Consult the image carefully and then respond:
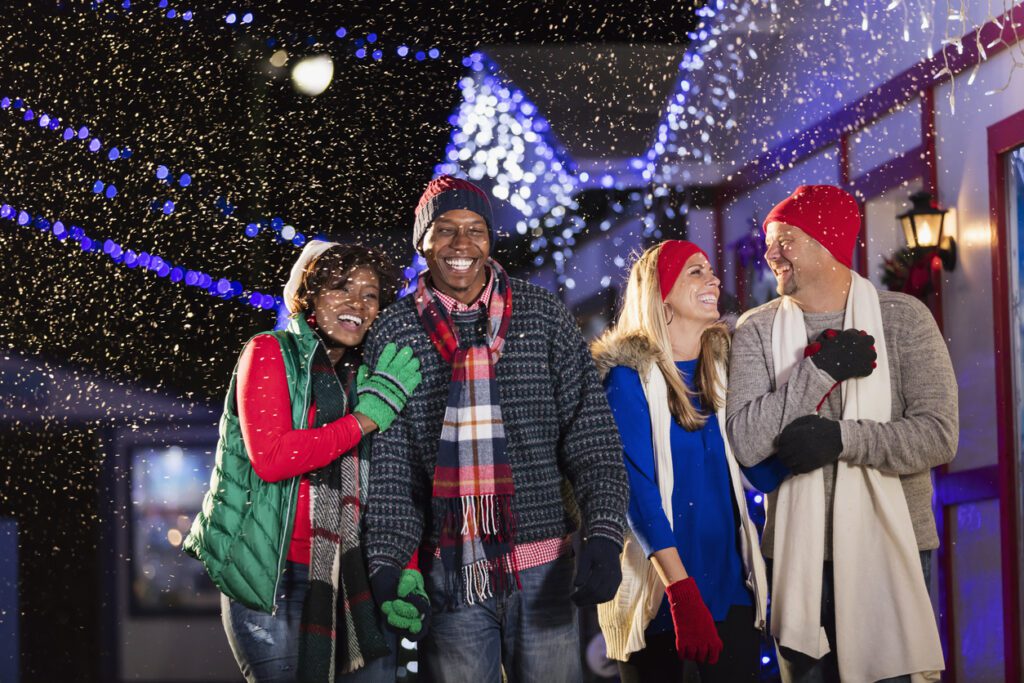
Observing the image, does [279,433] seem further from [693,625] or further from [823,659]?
[823,659]

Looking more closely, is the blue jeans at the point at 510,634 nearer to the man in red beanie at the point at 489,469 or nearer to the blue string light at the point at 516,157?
the man in red beanie at the point at 489,469

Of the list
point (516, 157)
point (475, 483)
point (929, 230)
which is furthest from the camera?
point (516, 157)

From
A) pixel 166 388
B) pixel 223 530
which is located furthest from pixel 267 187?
pixel 223 530

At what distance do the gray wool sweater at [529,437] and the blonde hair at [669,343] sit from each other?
33cm

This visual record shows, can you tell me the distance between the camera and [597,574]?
213 cm

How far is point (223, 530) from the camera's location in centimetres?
242

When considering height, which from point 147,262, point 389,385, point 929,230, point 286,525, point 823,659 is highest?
point 147,262

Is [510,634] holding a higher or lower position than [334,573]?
lower

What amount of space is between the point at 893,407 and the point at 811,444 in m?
0.28

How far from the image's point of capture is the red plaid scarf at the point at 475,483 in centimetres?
221

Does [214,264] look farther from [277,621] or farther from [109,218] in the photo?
[277,621]

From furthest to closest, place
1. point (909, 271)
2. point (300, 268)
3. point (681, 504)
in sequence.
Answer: point (909, 271) < point (300, 268) < point (681, 504)

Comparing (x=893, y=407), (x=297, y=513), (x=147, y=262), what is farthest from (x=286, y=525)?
(x=147, y=262)

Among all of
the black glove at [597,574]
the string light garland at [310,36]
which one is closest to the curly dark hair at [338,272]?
the black glove at [597,574]
